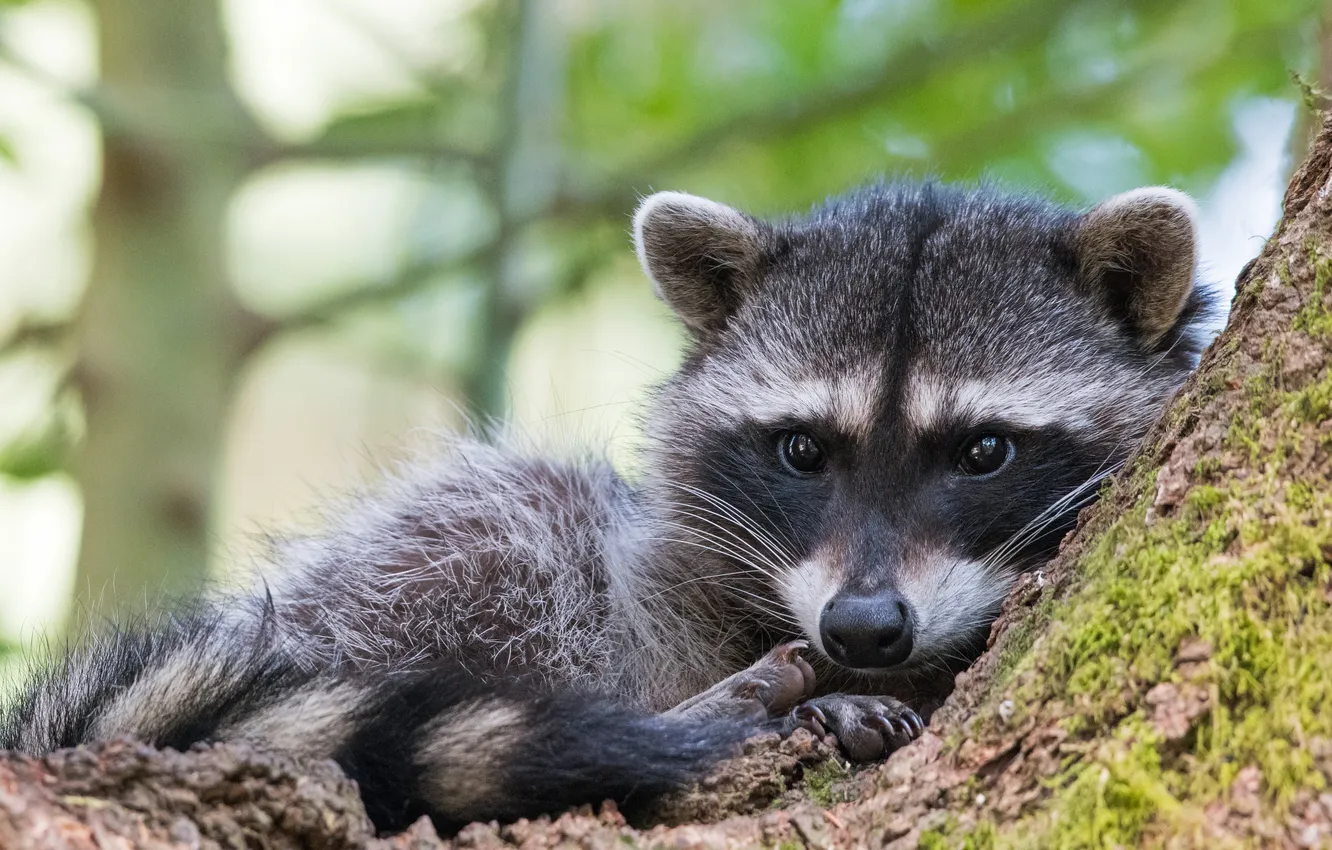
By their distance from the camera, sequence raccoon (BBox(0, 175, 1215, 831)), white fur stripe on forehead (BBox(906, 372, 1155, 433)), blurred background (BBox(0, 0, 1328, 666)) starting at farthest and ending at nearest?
blurred background (BBox(0, 0, 1328, 666))
white fur stripe on forehead (BBox(906, 372, 1155, 433))
raccoon (BBox(0, 175, 1215, 831))

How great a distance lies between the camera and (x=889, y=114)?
21.2 feet

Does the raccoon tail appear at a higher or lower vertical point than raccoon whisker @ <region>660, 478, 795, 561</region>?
lower

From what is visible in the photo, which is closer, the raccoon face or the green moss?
the green moss

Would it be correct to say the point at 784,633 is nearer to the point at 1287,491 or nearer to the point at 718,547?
the point at 718,547

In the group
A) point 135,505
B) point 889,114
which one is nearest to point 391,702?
point 135,505

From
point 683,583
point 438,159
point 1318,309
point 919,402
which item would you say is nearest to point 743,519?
point 683,583

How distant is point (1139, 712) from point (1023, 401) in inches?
60.0

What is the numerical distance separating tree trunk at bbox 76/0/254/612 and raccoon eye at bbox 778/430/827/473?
320 cm

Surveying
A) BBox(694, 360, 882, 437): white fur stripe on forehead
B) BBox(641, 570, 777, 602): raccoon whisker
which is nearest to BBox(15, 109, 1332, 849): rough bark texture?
BBox(694, 360, 882, 437): white fur stripe on forehead

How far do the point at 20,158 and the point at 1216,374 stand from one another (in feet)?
14.6

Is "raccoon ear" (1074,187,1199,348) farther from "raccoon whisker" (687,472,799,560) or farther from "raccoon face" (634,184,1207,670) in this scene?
"raccoon whisker" (687,472,799,560)

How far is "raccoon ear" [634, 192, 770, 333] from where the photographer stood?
3.91 metres

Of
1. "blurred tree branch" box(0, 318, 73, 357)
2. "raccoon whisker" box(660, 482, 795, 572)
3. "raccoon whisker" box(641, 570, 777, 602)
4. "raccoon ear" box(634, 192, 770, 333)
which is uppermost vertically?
"raccoon ear" box(634, 192, 770, 333)

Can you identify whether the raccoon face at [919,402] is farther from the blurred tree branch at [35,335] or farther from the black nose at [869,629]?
the blurred tree branch at [35,335]
